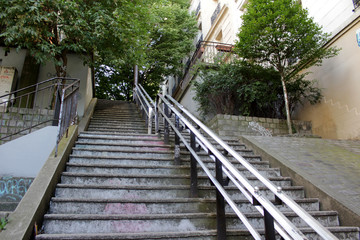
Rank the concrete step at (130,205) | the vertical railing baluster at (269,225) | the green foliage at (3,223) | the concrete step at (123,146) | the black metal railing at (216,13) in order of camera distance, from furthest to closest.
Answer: the black metal railing at (216,13), the concrete step at (123,146), the concrete step at (130,205), the green foliage at (3,223), the vertical railing baluster at (269,225)

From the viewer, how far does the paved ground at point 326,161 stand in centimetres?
331

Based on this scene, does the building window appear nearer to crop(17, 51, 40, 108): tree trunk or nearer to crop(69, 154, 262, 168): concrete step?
crop(69, 154, 262, 168): concrete step

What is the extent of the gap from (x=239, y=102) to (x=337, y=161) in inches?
163

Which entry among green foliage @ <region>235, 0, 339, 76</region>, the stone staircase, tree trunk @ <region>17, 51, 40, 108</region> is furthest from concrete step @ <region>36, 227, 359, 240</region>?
tree trunk @ <region>17, 51, 40, 108</region>

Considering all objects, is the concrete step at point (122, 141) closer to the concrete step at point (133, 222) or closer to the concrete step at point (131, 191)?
the concrete step at point (131, 191)

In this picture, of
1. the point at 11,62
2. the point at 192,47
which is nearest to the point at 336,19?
the point at 192,47

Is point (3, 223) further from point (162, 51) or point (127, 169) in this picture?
point (162, 51)

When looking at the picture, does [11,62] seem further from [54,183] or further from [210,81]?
[54,183]

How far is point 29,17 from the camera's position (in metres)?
5.85

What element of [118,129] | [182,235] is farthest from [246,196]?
[118,129]

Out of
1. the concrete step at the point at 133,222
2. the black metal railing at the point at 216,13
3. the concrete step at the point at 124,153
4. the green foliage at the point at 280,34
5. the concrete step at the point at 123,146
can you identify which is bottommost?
the concrete step at the point at 133,222

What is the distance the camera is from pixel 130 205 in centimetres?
291

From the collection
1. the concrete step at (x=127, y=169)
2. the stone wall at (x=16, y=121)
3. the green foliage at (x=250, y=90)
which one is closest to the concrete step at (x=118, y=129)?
the stone wall at (x=16, y=121)

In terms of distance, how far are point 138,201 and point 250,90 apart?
5458mm
